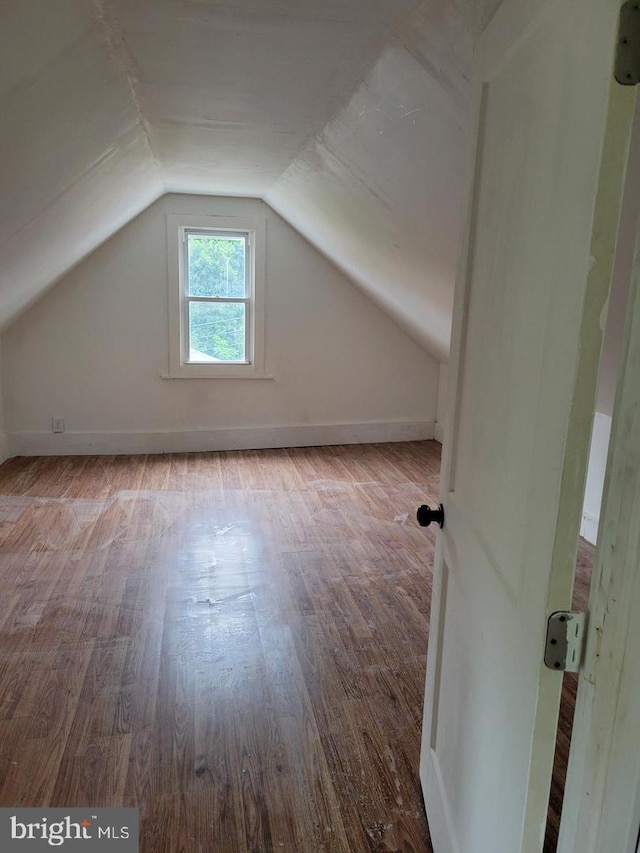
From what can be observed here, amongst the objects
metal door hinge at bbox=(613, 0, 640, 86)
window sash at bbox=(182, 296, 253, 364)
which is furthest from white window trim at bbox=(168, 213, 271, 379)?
metal door hinge at bbox=(613, 0, 640, 86)

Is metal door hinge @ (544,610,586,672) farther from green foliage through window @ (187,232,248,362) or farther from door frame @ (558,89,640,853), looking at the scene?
green foliage through window @ (187,232,248,362)

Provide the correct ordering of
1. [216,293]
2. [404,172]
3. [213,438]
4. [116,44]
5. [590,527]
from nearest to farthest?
[116,44]
[404,172]
[590,527]
[216,293]
[213,438]

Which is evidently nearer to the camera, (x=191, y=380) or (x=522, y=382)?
(x=522, y=382)

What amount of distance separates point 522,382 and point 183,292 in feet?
14.1

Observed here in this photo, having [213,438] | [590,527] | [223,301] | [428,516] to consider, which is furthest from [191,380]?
[428,516]

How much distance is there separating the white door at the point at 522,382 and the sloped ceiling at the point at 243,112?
53cm

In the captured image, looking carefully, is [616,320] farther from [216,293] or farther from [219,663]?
[216,293]

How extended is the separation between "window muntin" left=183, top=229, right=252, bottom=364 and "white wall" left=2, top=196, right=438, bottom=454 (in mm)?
196

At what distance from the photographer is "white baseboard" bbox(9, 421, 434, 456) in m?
4.75

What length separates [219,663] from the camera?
2.15 meters

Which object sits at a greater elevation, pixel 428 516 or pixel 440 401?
pixel 428 516

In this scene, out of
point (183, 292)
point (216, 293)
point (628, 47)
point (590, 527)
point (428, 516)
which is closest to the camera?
point (628, 47)

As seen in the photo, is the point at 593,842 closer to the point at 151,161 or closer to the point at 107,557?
the point at 107,557

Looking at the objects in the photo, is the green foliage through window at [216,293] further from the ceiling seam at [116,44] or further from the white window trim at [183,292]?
the ceiling seam at [116,44]
